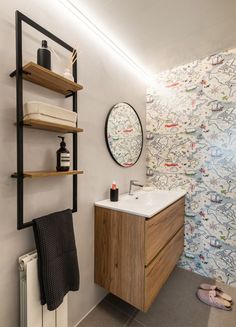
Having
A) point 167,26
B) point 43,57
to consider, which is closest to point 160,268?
point 43,57

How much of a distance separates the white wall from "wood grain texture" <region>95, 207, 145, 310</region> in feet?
0.27

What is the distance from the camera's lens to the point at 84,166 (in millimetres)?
1412

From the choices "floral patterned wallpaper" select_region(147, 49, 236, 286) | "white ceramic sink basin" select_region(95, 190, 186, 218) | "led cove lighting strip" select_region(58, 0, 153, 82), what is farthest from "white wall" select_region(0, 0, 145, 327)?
"floral patterned wallpaper" select_region(147, 49, 236, 286)

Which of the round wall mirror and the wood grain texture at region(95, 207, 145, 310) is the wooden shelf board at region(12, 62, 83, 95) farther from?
the wood grain texture at region(95, 207, 145, 310)

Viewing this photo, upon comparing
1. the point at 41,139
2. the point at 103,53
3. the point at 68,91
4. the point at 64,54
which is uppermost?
the point at 103,53

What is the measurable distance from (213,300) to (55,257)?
151 centimetres

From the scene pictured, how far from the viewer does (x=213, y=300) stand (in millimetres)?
1602

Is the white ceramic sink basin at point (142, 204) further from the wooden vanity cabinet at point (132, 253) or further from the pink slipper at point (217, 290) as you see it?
the pink slipper at point (217, 290)

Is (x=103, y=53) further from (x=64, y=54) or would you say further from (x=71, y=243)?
(x=71, y=243)

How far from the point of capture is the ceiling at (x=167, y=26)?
1.27m

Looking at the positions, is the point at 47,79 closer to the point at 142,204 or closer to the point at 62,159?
the point at 62,159

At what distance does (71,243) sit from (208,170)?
1.56 metres

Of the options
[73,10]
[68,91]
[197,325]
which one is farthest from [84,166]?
[197,325]

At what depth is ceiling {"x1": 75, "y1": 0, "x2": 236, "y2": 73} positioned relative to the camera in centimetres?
127
